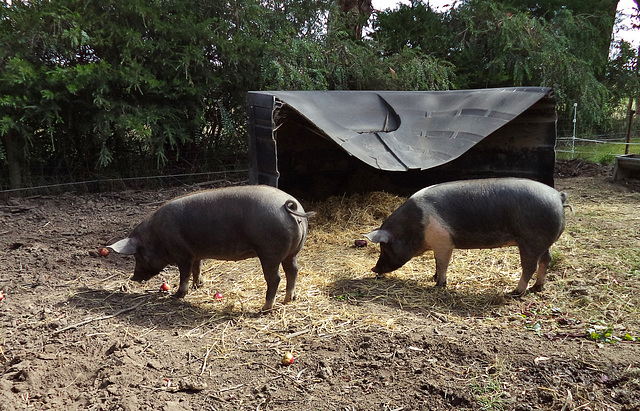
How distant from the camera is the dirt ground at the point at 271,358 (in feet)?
9.40

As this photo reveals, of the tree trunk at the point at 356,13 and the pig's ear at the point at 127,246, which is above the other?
the tree trunk at the point at 356,13

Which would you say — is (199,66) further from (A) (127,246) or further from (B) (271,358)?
(B) (271,358)

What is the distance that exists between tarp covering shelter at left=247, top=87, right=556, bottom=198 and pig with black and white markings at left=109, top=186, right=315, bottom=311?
4.18 feet

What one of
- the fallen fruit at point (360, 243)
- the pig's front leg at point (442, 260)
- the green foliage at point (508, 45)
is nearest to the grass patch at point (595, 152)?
the green foliage at point (508, 45)

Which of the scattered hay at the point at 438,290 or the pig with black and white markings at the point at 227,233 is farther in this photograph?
the pig with black and white markings at the point at 227,233

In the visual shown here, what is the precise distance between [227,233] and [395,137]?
2736mm

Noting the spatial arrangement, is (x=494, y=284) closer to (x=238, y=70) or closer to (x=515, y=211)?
(x=515, y=211)

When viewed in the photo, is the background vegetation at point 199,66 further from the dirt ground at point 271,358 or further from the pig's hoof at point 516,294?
the pig's hoof at point 516,294

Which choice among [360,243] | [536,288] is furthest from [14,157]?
[536,288]

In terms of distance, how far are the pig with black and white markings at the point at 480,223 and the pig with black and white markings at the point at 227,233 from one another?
3.09ft

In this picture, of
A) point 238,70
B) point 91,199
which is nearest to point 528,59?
point 238,70

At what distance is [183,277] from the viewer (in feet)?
14.3

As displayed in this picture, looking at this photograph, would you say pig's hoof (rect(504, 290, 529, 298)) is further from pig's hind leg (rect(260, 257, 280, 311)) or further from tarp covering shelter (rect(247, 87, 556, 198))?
pig's hind leg (rect(260, 257, 280, 311))

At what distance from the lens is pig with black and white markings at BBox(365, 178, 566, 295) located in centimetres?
423
